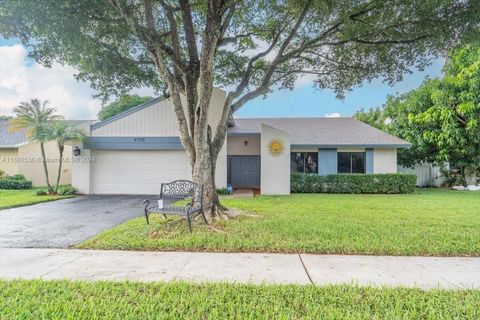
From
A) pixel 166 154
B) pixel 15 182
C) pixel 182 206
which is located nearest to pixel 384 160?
pixel 166 154

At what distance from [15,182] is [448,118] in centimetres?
2580

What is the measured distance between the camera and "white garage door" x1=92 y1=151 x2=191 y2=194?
14.6m

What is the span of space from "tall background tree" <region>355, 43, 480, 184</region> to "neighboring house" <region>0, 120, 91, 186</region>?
2226cm

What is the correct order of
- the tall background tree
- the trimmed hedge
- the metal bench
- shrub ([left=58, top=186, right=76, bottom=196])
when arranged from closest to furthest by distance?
the metal bench < shrub ([left=58, top=186, right=76, bottom=196]) < the trimmed hedge < the tall background tree

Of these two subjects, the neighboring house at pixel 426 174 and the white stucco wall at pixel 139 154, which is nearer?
the white stucco wall at pixel 139 154

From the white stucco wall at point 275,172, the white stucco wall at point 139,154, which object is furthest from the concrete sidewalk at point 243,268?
the white stucco wall at point 139,154

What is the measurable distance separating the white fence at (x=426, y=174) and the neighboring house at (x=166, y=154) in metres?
3.97

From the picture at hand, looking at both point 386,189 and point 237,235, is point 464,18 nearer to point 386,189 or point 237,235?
point 237,235

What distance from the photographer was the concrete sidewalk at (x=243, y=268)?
12.3ft

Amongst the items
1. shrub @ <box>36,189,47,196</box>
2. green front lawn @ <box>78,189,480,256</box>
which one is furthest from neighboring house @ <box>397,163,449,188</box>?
shrub @ <box>36,189,47,196</box>

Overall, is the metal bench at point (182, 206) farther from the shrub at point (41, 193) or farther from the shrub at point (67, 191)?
the shrub at point (41, 193)

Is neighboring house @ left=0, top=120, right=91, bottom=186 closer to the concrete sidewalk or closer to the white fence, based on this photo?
the concrete sidewalk

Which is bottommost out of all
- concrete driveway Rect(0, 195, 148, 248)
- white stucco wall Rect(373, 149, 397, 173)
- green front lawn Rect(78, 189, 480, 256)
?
concrete driveway Rect(0, 195, 148, 248)

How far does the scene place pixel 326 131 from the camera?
18.0 m
